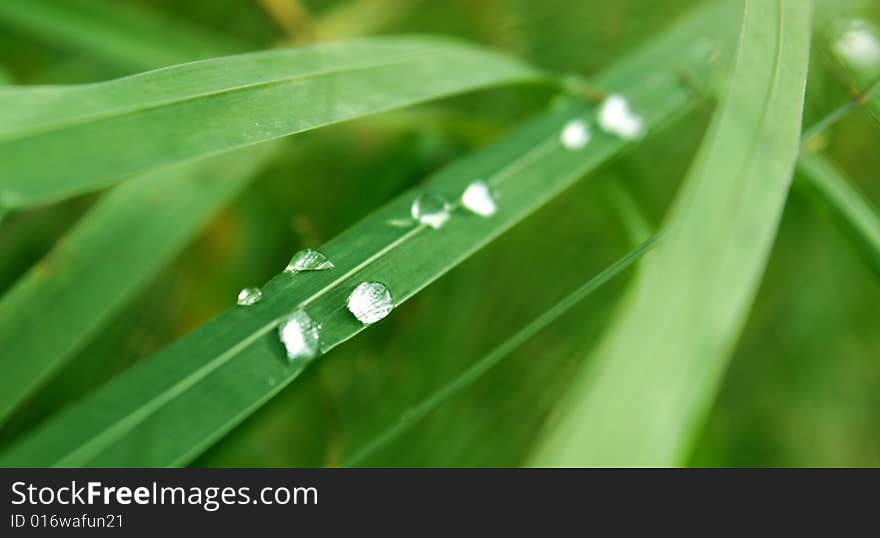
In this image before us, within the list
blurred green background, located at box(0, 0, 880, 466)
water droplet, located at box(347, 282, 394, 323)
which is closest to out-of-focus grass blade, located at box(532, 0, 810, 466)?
water droplet, located at box(347, 282, 394, 323)

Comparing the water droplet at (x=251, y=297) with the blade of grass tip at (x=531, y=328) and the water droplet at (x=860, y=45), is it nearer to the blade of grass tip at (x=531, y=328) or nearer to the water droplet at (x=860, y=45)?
the blade of grass tip at (x=531, y=328)

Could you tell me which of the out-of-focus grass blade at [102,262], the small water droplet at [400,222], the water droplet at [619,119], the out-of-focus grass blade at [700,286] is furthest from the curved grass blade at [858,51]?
the out-of-focus grass blade at [102,262]

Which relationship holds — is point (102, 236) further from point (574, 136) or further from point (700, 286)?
point (700, 286)

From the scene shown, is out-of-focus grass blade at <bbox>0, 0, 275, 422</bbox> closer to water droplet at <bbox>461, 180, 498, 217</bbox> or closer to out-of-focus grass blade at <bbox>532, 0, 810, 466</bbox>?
water droplet at <bbox>461, 180, 498, 217</bbox>
